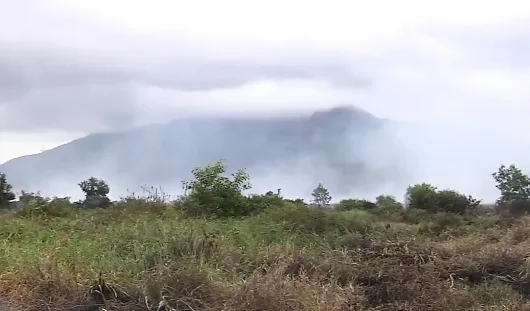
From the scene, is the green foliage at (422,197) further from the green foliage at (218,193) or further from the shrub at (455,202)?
the green foliage at (218,193)

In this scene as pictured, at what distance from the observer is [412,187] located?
1094 inches

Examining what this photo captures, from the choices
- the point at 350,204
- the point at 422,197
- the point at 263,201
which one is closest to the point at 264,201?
the point at 263,201

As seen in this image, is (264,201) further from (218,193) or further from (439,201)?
(439,201)

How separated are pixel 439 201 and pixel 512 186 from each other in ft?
20.5

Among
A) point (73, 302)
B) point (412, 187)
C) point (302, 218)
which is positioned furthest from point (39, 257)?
point (412, 187)

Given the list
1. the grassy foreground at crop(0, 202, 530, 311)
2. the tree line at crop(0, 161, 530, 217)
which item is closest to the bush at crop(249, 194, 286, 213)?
the tree line at crop(0, 161, 530, 217)

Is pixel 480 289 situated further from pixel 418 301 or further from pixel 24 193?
pixel 24 193

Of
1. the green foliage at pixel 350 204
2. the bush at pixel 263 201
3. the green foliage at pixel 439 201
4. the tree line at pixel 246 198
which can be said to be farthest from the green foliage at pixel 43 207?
the green foliage at pixel 439 201

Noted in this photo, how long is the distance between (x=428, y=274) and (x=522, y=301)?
1.10 m

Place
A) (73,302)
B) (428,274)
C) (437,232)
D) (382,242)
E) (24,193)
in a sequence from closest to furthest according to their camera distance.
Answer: (73,302), (428,274), (382,242), (437,232), (24,193)

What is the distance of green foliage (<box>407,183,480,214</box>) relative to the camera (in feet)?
79.2

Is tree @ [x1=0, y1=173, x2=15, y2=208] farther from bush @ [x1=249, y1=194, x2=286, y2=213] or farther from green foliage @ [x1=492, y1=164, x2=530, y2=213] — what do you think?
green foliage @ [x1=492, y1=164, x2=530, y2=213]

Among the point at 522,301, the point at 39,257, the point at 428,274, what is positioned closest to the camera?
the point at 39,257

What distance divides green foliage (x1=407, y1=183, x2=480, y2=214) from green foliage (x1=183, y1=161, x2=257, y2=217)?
8752mm
